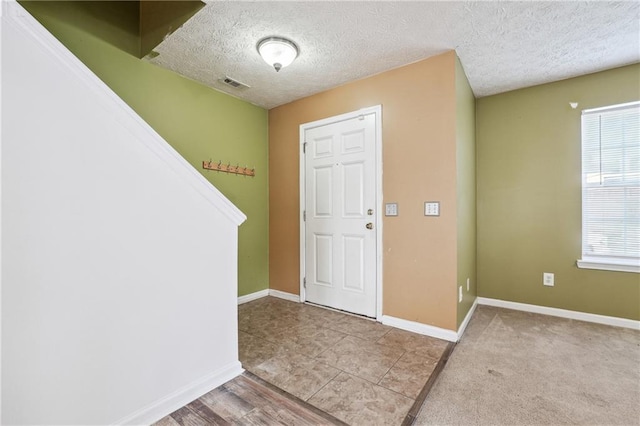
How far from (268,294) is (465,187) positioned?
106 inches

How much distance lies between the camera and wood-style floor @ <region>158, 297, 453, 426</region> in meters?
1.46

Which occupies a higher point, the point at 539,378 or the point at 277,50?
the point at 277,50

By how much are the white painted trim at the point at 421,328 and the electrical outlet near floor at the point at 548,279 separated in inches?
57.8

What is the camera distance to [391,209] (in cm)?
265

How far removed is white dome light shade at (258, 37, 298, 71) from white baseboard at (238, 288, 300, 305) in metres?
2.55

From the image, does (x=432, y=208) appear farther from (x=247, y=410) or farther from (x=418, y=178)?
(x=247, y=410)

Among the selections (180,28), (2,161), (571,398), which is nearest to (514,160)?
(571,398)

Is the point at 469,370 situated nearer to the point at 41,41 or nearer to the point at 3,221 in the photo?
the point at 3,221

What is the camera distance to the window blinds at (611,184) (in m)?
2.57

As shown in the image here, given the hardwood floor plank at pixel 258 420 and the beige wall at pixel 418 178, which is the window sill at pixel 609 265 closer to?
the beige wall at pixel 418 178

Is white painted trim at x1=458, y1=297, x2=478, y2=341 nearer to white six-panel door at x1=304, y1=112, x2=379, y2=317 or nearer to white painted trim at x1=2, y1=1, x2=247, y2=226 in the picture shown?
white six-panel door at x1=304, y1=112, x2=379, y2=317

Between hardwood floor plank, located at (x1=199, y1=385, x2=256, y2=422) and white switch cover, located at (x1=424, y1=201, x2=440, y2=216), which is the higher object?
white switch cover, located at (x1=424, y1=201, x2=440, y2=216)

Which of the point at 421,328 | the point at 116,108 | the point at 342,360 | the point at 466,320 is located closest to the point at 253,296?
the point at 342,360

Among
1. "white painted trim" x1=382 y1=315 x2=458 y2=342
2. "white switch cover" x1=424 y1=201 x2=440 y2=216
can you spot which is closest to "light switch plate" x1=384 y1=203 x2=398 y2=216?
"white switch cover" x1=424 y1=201 x2=440 y2=216
